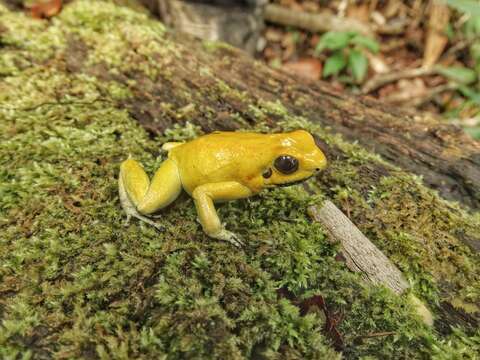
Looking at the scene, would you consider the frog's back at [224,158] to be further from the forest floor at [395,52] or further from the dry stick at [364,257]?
the forest floor at [395,52]

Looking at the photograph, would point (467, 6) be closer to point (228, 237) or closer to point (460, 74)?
point (460, 74)

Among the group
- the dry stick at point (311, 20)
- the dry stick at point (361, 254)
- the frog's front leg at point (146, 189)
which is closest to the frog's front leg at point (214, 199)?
the frog's front leg at point (146, 189)

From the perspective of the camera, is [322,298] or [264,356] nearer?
[264,356]

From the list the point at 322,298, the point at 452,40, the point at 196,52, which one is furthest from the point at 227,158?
the point at 452,40

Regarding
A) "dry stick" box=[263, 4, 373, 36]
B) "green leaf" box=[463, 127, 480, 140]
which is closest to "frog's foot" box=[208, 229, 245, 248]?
"green leaf" box=[463, 127, 480, 140]

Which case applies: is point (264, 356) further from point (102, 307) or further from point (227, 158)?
point (227, 158)

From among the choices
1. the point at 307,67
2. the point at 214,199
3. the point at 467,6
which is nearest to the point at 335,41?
the point at 307,67

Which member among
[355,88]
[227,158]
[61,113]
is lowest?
[355,88]
